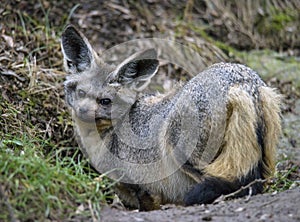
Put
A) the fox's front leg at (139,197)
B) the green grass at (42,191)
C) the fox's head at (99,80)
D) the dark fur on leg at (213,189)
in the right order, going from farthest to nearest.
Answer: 1. the fox's front leg at (139,197)
2. the fox's head at (99,80)
3. the dark fur on leg at (213,189)
4. the green grass at (42,191)

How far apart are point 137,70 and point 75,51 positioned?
2.62 feet

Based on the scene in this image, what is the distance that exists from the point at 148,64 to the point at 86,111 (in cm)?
92

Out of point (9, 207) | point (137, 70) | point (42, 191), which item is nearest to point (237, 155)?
point (137, 70)

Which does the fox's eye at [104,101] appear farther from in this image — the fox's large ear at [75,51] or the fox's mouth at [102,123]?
the fox's large ear at [75,51]

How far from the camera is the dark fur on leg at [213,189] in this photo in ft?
19.9

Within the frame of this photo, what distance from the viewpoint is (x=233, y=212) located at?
5.34 metres

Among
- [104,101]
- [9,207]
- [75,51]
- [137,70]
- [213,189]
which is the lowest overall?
[213,189]

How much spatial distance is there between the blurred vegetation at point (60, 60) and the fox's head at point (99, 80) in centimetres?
56

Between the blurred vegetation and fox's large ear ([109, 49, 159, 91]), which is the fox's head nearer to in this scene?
fox's large ear ([109, 49, 159, 91])

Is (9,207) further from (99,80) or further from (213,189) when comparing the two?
(99,80)

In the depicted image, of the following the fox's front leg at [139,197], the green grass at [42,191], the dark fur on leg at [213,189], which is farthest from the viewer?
the fox's front leg at [139,197]

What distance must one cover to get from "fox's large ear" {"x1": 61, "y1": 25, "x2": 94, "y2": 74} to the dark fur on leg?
77.6 inches

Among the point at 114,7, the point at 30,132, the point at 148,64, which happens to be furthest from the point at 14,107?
the point at 114,7

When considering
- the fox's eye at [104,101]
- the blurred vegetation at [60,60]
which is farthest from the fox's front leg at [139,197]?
the fox's eye at [104,101]
